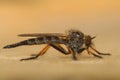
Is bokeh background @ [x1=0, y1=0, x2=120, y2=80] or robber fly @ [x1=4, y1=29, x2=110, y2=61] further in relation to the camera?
robber fly @ [x1=4, y1=29, x2=110, y2=61]

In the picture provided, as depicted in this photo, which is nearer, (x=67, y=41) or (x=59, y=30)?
(x=67, y=41)

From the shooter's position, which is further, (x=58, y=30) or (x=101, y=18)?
(x=101, y=18)

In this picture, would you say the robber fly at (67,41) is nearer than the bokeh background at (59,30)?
No

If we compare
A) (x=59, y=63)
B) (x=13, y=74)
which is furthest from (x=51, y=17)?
(x=13, y=74)

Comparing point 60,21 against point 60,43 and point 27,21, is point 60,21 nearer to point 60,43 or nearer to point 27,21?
point 27,21

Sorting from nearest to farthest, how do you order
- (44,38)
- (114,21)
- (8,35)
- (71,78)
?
(71,78) → (44,38) → (8,35) → (114,21)

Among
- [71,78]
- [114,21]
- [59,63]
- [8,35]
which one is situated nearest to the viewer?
[71,78]
